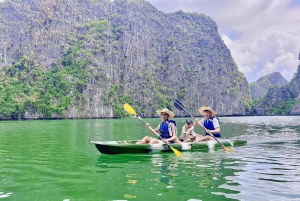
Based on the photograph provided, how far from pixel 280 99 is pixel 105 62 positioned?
87910 mm

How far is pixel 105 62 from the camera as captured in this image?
408 ft

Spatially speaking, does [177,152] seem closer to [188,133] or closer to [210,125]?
[188,133]

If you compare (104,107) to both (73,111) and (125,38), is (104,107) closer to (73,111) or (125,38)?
(73,111)

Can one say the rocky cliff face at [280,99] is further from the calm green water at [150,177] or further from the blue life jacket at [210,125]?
the calm green water at [150,177]

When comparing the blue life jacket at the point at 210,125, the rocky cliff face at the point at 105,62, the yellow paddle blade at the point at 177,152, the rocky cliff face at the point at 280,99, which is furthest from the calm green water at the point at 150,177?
the rocky cliff face at the point at 280,99

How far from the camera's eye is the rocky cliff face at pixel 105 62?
Result: 10738cm

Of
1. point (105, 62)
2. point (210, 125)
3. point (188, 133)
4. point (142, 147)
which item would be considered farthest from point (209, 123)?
point (105, 62)

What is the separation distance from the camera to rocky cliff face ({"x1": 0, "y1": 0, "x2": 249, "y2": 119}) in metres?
107

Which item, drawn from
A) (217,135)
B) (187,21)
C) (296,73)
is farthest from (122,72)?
(217,135)

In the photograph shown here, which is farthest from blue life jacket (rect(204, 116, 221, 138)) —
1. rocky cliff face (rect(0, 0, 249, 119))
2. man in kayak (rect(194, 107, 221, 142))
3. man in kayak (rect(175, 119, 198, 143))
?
rocky cliff face (rect(0, 0, 249, 119))

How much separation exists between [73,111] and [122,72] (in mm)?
35257

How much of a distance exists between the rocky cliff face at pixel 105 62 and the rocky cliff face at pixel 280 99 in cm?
1008

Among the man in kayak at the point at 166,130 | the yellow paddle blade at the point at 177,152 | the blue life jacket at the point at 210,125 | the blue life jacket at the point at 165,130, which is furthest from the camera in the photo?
the blue life jacket at the point at 210,125

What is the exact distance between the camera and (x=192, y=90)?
5842 inches
